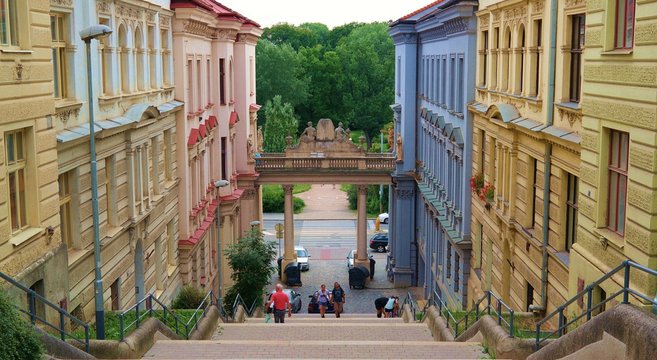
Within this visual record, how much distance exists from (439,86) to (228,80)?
402 inches

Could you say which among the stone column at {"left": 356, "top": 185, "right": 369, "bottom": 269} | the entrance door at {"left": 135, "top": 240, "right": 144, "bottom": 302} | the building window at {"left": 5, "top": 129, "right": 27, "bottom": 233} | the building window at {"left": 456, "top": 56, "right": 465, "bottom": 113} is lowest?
the stone column at {"left": 356, "top": 185, "right": 369, "bottom": 269}

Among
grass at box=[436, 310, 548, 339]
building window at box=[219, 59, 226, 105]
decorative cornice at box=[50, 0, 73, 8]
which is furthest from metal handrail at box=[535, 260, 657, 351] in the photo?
building window at box=[219, 59, 226, 105]

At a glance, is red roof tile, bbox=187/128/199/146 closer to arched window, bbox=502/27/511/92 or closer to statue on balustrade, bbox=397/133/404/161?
arched window, bbox=502/27/511/92

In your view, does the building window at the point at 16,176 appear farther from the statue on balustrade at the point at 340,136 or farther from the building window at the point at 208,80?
the statue on balustrade at the point at 340,136

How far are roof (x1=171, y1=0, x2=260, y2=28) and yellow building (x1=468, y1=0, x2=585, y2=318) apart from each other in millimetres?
9249

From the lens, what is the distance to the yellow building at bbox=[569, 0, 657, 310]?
1202cm

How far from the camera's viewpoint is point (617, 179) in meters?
13.7

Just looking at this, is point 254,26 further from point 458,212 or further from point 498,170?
point 498,170

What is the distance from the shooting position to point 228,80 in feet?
129

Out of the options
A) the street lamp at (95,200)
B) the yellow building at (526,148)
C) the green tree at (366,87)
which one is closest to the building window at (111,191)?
the street lamp at (95,200)

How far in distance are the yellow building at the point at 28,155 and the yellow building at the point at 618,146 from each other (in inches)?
358

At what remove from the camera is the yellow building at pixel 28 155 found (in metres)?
13.7

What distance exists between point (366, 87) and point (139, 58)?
6929 centimetres

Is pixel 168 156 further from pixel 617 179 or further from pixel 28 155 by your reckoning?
pixel 617 179
